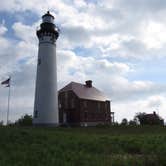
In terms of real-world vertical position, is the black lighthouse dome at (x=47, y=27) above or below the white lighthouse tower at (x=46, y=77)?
above

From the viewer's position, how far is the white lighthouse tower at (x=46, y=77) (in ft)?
125

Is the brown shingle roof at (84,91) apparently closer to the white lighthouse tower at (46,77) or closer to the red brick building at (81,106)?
the red brick building at (81,106)

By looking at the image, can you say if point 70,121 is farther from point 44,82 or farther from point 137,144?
point 137,144

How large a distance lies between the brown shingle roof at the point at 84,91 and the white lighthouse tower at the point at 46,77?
13.4 metres

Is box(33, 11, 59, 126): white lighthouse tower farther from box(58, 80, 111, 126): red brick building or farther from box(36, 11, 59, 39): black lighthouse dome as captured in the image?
box(58, 80, 111, 126): red brick building

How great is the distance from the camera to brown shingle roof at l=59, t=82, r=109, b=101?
5281 centimetres

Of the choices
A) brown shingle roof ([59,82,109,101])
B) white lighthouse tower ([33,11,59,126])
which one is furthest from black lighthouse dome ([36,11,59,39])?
brown shingle roof ([59,82,109,101])

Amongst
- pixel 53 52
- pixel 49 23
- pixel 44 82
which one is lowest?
pixel 44 82

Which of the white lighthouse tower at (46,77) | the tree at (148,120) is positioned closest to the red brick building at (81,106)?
the tree at (148,120)

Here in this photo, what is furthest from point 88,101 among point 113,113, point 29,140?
point 29,140

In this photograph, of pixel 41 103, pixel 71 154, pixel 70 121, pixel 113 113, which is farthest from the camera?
pixel 113 113

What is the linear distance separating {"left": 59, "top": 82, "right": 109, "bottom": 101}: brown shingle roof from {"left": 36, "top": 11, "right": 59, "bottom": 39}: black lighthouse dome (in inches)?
566

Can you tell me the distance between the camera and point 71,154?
12.9m

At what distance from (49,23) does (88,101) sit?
17.6 metres
